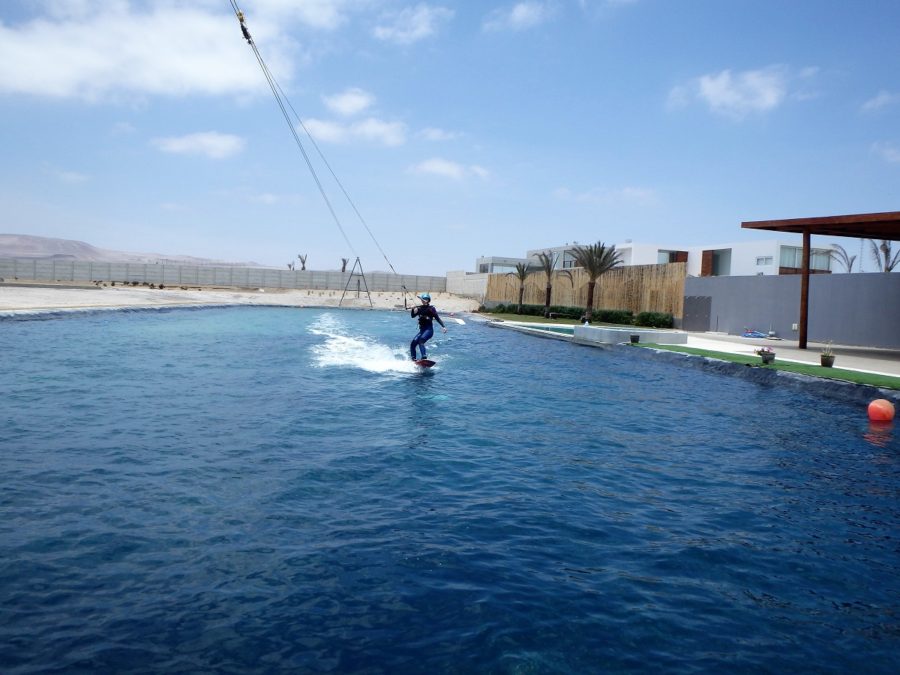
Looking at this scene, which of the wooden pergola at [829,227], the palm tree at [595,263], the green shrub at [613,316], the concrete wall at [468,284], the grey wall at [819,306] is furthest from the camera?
the concrete wall at [468,284]

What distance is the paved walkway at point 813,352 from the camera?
18109 millimetres

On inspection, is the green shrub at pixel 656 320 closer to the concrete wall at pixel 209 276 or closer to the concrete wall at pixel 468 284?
the concrete wall at pixel 468 284

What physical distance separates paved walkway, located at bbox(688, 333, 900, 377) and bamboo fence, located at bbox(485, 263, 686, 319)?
566cm

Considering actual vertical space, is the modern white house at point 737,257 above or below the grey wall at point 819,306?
above

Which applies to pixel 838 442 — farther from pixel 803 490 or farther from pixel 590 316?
pixel 590 316

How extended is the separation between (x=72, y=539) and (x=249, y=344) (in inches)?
738

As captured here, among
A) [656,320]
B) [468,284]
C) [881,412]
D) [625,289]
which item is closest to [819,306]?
[656,320]

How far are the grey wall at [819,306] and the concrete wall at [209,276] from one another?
138 feet

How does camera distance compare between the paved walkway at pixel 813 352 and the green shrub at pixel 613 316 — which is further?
the green shrub at pixel 613 316

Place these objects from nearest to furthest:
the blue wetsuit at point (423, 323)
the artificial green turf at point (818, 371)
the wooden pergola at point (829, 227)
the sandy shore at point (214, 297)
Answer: the artificial green turf at point (818, 371)
the blue wetsuit at point (423, 323)
the wooden pergola at point (829, 227)
the sandy shore at point (214, 297)

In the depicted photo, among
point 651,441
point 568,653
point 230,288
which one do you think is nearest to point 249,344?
point 651,441

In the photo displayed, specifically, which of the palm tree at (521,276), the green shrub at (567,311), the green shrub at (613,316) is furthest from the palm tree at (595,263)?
the palm tree at (521,276)

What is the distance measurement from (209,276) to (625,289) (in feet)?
165

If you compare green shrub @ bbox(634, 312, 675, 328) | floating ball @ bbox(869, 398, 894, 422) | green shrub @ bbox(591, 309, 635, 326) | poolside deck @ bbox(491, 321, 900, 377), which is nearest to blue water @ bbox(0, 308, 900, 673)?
floating ball @ bbox(869, 398, 894, 422)
